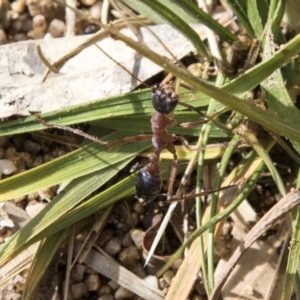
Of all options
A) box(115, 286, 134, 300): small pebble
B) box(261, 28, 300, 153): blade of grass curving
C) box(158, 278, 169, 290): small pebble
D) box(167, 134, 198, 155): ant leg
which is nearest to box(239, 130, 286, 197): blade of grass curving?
box(261, 28, 300, 153): blade of grass curving

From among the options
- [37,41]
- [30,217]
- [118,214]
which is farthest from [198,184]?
[37,41]

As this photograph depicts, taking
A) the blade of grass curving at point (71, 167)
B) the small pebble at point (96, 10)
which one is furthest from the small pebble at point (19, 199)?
the small pebble at point (96, 10)

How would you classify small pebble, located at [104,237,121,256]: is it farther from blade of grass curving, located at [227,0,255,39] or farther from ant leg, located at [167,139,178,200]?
blade of grass curving, located at [227,0,255,39]

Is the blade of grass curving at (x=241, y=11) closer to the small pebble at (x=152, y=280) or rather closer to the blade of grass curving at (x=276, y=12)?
the blade of grass curving at (x=276, y=12)

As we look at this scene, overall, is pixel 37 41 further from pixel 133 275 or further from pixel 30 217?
pixel 133 275

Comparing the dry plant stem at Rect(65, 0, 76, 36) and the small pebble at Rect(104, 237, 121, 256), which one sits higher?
the dry plant stem at Rect(65, 0, 76, 36)

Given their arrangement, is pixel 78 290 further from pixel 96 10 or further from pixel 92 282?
pixel 96 10

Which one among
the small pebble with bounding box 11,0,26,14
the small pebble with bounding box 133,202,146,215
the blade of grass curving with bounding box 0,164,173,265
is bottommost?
the small pebble with bounding box 133,202,146,215
